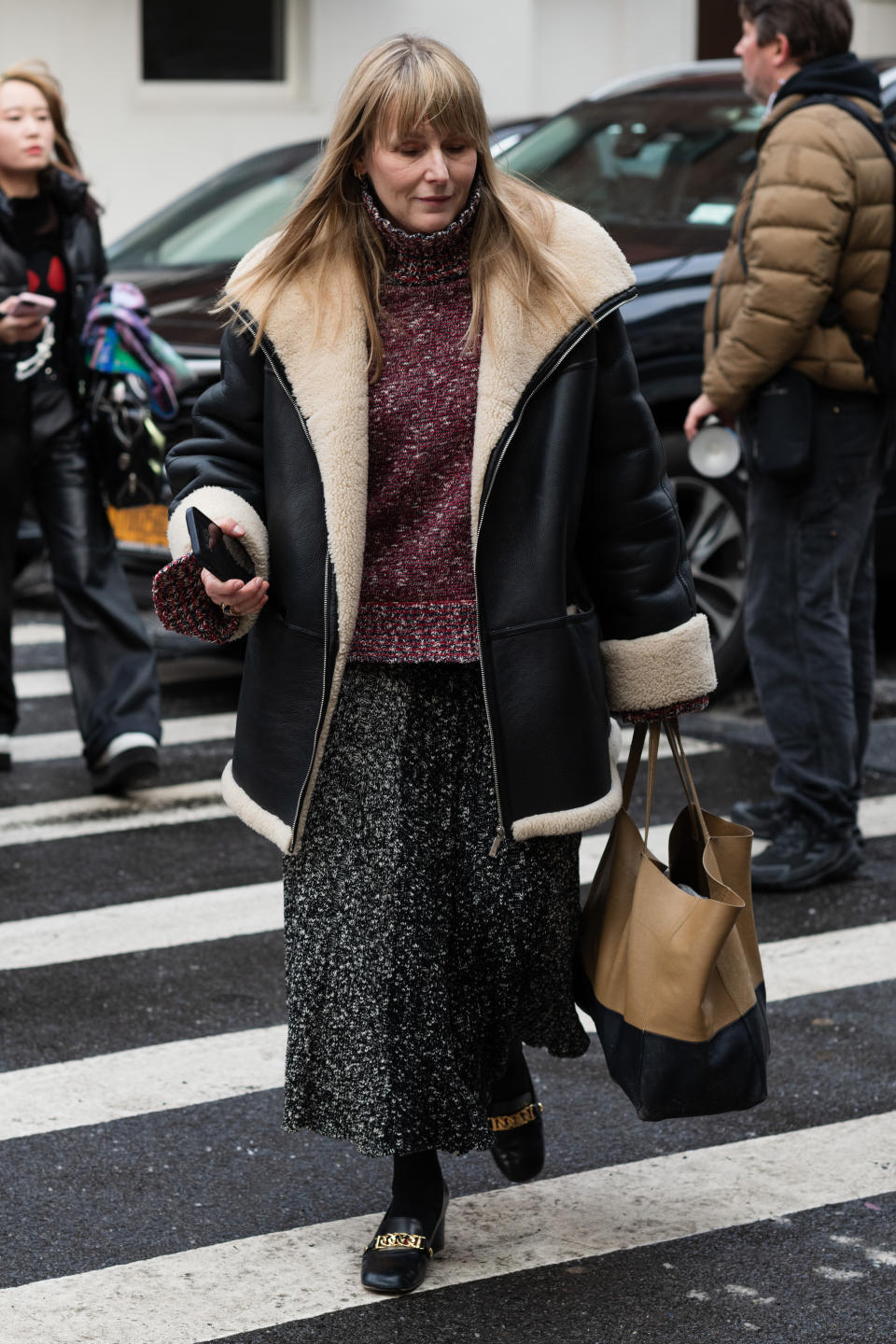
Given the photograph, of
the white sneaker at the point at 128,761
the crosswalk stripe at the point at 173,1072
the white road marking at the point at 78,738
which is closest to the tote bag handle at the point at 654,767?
the crosswalk stripe at the point at 173,1072

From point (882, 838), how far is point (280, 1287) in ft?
10.4

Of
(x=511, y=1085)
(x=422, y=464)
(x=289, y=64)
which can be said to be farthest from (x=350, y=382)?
(x=289, y=64)

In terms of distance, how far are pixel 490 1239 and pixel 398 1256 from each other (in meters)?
0.24

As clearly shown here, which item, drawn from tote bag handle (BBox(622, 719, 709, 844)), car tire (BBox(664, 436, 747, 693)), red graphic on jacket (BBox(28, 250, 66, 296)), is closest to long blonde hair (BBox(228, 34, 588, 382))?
tote bag handle (BBox(622, 719, 709, 844))

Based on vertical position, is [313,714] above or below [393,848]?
above

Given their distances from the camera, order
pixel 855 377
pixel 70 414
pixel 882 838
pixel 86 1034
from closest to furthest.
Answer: pixel 86 1034
pixel 855 377
pixel 882 838
pixel 70 414

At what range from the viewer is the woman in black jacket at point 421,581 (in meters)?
3.21

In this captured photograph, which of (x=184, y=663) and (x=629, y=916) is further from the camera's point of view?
(x=184, y=663)

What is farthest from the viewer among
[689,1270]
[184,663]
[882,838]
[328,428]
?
[184,663]

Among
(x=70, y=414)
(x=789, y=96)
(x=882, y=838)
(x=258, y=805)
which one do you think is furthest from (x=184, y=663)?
(x=258, y=805)

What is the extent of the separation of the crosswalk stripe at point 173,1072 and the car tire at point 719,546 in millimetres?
2440

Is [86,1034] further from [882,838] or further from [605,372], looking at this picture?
[882,838]

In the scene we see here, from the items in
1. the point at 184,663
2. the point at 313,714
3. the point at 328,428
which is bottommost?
the point at 184,663

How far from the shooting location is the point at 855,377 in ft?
17.7
